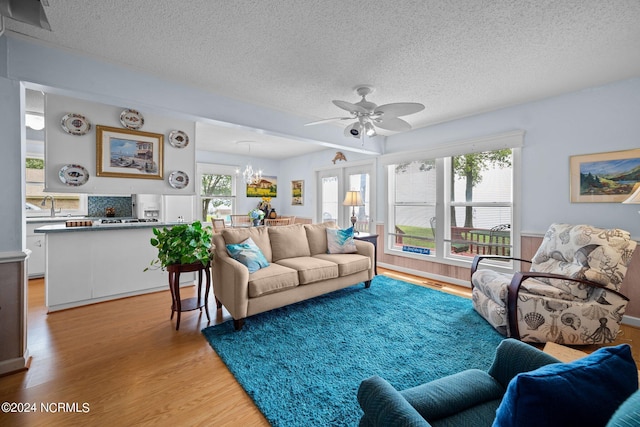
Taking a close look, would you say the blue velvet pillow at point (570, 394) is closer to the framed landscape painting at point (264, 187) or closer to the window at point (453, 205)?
the window at point (453, 205)

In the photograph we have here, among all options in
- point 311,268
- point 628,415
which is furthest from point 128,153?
point 628,415

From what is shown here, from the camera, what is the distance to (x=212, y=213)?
6.93 meters

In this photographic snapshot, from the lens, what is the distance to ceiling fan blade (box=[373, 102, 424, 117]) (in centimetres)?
249

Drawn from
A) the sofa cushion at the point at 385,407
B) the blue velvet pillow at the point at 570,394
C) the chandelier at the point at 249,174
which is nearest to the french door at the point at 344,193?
the chandelier at the point at 249,174

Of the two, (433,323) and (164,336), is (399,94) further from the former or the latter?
(164,336)

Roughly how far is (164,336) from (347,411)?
5.98ft

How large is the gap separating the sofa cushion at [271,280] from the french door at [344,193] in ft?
7.80

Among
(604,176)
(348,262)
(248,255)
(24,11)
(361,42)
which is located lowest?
(348,262)

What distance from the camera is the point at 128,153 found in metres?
3.62

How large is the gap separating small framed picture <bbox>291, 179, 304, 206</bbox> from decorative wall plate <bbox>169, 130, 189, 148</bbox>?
3514mm

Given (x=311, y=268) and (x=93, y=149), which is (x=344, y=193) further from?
(x=93, y=149)

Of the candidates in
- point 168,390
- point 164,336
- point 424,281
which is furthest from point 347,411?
point 424,281

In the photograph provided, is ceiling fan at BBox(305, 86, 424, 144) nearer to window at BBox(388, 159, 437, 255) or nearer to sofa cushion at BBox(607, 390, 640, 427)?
window at BBox(388, 159, 437, 255)

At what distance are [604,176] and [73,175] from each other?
19.3ft
